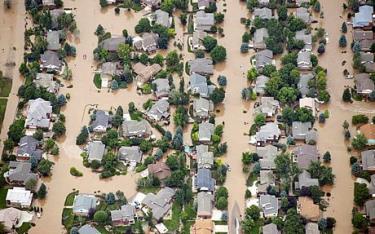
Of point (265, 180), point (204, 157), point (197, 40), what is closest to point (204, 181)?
point (204, 157)

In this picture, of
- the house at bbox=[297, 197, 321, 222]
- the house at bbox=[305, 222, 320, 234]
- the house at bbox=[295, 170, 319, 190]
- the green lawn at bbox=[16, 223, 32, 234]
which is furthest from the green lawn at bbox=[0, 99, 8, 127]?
the house at bbox=[305, 222, 320, 234]

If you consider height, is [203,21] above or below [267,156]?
above

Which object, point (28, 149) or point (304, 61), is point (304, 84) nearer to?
point (304, 61)

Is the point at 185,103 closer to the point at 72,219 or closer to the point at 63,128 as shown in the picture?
the point at 63,128

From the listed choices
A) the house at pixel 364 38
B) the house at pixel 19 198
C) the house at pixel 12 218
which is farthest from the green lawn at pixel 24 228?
the house at pixel 364 38

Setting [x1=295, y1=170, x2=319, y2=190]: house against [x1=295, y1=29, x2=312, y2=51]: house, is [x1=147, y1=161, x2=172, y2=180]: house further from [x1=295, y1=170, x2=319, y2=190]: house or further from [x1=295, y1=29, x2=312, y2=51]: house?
[x1=295, y1=29, x2=312, y2=51]: house

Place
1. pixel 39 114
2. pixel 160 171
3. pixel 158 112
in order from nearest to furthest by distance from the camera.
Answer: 1. pixel 160 171
2. pixel 39 114
3. pixel 158 112
